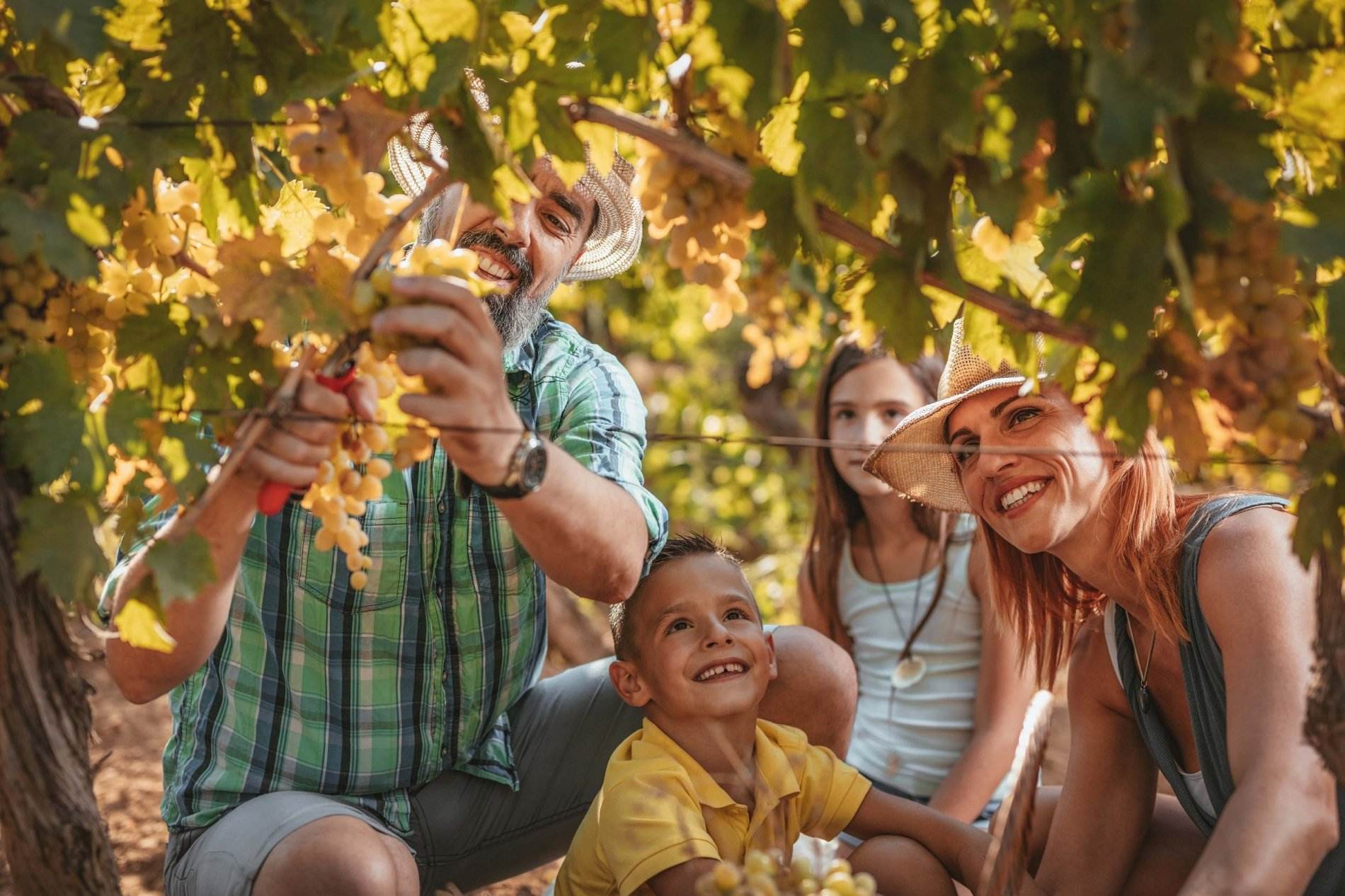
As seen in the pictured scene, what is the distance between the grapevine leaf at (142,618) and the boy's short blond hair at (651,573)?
100 cm

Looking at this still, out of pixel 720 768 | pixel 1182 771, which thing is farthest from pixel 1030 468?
pixel 720 768

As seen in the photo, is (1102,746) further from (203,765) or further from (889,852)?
(203,765)

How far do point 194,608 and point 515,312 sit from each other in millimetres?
910

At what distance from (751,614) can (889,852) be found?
480mm

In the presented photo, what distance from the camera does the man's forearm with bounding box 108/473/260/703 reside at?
5.10 feet

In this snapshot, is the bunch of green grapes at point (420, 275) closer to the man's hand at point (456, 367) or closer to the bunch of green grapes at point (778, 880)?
the man's hand at point (456, 367)

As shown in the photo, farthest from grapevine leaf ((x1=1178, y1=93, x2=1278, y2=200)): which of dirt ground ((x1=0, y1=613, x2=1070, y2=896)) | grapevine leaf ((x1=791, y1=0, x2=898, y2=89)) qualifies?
dirt ground ((x1=0, y1=613, x2=1070, y2=896))

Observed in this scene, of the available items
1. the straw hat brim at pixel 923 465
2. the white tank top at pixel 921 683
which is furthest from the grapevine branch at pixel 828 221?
the white tank top at pixel 921 683

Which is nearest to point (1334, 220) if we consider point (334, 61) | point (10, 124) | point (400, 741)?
point (334, 61)

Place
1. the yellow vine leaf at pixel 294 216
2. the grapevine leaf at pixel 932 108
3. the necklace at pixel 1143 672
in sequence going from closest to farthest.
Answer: the grapevine leaf at pixel 932 108, the yellow vine leaf at pixel 294 216, the necklace at pixel 1143 672

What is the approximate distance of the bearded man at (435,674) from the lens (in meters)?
2.05

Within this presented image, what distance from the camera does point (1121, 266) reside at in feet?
4.50

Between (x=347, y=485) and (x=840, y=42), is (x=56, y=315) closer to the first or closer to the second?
(x=347, y=485)

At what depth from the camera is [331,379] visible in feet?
5.09
